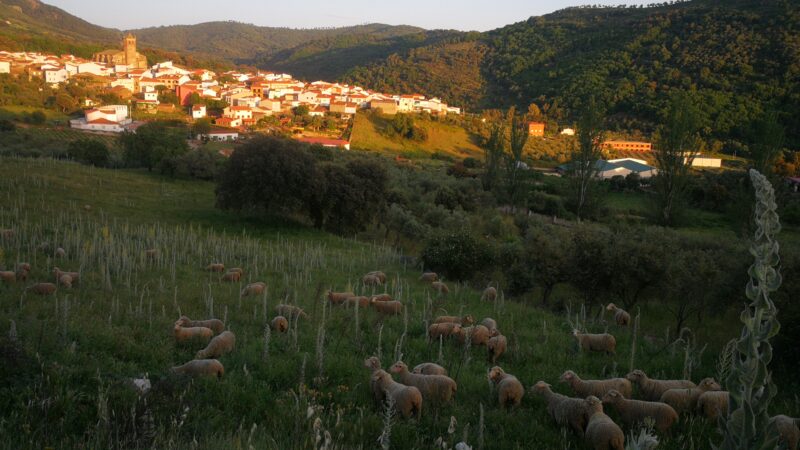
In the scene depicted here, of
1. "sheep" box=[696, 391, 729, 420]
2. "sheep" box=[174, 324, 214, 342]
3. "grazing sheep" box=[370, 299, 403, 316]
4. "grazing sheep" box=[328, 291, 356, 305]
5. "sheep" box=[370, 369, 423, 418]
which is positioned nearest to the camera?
"sheep" box=[370, 369, 423, 418]

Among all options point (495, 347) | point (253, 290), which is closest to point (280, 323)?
point (253, 290)

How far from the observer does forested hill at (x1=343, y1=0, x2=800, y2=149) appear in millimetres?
78875

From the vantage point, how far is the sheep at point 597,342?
9930mm

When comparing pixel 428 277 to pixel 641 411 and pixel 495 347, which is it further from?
pixel 641 411

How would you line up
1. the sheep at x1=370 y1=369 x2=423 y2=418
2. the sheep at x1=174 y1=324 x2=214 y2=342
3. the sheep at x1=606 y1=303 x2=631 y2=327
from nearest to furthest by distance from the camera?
the sheep at x1=370 y1=369 x2=423 y2=418 < the sheep at x1=174 y1=324 x2=214 y2=342 < the sheep at x1=606 y1=303 x2=631 y2=327

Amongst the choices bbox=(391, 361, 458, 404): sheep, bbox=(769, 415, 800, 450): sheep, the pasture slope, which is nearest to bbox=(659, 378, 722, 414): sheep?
the pasture slope

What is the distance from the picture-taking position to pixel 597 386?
7371 millimetres

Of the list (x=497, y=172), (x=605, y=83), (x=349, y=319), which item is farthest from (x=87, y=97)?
(x=349, y=319)

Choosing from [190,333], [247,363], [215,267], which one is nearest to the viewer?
[247,363]

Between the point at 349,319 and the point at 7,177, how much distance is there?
1098 inches

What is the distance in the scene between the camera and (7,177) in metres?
28.8

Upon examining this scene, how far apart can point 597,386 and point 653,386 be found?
83 centimetres

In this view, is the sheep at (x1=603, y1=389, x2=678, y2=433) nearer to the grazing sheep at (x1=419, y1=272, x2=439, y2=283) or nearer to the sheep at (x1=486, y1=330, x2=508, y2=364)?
the sheep at (x1=486, y1=330, x2=508, y2=364)

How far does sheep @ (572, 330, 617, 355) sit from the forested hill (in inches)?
2609
